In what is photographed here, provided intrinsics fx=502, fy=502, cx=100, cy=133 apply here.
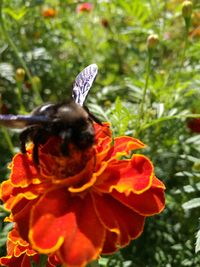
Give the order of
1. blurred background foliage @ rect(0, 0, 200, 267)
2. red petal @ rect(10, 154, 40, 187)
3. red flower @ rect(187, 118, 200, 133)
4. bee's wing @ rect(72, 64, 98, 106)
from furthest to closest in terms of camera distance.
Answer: red flower @ rect(187, 118, 200, 133)
blurred background foliage @ rect(0, 0, 200, 267)
bee's wing @ rect(72, 64, 98, 106)
red petal @ rect(10, 154, 40, 187)

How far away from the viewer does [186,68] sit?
78.6 inches

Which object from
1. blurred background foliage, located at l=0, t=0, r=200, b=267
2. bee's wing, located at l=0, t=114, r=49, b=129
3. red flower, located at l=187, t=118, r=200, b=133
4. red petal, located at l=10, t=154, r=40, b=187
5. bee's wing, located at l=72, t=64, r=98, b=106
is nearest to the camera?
bee's wing, located at l=0, t=114, r=49, b=129

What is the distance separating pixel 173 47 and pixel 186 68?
0.19 meters

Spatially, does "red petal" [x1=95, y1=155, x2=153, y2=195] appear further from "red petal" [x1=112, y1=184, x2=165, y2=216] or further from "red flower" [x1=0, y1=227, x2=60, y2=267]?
"red flower" [x1=0, y1=227, x2=60, y2=267]

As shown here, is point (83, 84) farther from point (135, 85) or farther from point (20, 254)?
point (135, 85)

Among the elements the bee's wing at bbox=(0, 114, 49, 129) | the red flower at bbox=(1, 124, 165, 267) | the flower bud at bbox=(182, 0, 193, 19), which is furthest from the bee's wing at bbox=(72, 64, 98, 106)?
the flower bud at bbox=(182, 0, 193, 19)

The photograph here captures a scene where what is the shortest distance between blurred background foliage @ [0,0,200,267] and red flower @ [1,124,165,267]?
26 centimetres

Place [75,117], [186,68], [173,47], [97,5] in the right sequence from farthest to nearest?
[97,5] → [173,47] → [186,68] → [75,117]

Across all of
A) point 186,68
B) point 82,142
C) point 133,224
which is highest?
point 82,142

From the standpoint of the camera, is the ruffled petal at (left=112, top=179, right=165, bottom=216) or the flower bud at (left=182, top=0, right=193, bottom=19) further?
the flower bud at (left=182, top=0, right=193, bottom=19)

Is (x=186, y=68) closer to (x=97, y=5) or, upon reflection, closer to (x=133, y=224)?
(x=97, y=5)

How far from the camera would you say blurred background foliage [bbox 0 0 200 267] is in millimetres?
1450

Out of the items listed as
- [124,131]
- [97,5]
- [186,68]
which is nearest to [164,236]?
[124,131]

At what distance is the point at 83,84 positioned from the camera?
1.05m
